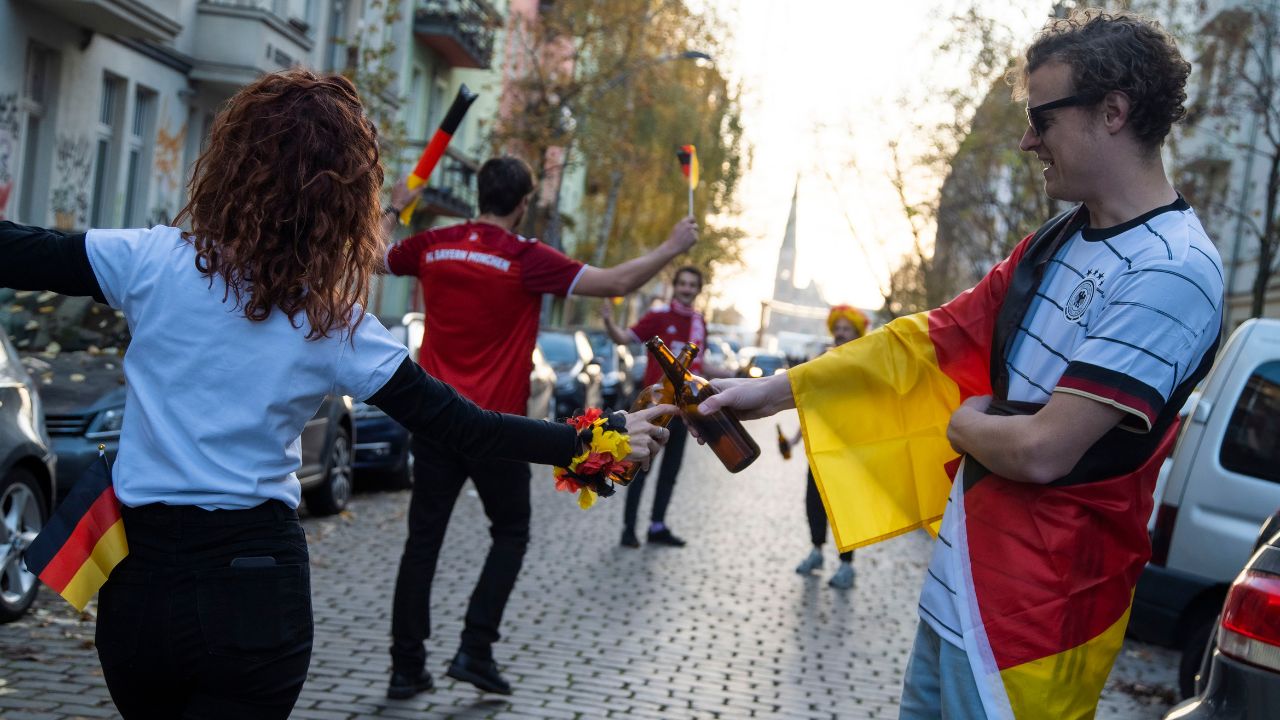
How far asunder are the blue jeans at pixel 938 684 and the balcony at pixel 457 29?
1136 inches

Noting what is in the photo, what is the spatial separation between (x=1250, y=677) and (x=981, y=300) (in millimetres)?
1043

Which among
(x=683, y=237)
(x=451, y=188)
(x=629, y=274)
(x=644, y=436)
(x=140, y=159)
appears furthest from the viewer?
(x=451, y=188)

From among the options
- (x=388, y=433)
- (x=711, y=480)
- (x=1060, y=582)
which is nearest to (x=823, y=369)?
(x=1060, y=582)

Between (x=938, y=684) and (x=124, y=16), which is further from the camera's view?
(x=124, y=16)

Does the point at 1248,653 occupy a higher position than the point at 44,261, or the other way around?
the point at 44,261

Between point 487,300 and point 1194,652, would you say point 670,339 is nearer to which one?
point 1194,652

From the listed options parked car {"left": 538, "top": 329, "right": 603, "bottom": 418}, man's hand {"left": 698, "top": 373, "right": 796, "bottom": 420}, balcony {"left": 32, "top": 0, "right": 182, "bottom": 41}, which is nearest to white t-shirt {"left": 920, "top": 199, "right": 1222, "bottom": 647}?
man's hand {"left": 698, "top": 373, "right": 796, "bottom": 420}

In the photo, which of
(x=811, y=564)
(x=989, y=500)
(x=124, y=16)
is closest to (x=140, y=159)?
(x=124, y=16)

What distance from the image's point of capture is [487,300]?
19.1 feet

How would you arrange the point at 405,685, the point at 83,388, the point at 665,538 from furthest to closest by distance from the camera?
the point at 665,538
the point at 83,388
the point at 405,685

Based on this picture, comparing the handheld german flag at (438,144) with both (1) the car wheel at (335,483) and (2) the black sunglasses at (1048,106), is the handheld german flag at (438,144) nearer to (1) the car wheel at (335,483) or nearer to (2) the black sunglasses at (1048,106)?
(2) the black sunglasses at (1048,106)

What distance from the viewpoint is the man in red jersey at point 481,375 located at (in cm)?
574

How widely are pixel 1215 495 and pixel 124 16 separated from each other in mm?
14617

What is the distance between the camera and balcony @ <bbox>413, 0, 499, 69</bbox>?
108ft
